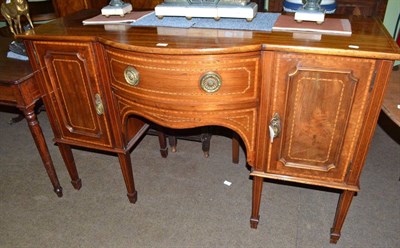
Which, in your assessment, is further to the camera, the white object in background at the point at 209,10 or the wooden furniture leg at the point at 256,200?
the wooden furniture leg at the point at 256,200

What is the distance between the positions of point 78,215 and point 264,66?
1340mm

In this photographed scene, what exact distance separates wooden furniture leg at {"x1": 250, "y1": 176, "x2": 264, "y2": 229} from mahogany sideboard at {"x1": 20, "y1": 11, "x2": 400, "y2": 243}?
1 cm

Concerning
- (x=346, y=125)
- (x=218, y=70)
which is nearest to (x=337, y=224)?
(x=346, y=125)

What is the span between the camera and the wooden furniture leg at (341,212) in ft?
4.63

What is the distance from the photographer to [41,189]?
2.01m

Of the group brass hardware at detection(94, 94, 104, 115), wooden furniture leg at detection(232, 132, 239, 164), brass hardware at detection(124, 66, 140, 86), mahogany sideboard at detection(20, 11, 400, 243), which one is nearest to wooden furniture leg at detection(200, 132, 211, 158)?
wooden furniture leg at detection(232, 132, 239, 164)

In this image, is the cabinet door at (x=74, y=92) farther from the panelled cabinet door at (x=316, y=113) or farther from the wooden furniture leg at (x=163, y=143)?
the panelled cabinet door at (x=316, y=113)

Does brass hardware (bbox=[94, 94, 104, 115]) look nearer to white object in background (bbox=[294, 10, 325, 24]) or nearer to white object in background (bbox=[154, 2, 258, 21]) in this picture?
white object in background (bbox=[154, 2, 258, 21])

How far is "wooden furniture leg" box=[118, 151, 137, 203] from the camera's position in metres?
1.66

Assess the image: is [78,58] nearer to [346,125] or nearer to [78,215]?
[78,215]

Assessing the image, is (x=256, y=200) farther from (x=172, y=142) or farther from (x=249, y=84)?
(x=172, y=142)

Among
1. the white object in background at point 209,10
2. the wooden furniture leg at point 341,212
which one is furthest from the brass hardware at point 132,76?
the wooden furniture leg at point 341,212

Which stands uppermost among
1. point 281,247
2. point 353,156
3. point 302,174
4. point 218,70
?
point 218,70

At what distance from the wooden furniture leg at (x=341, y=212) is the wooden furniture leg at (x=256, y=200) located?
36 centimetres
